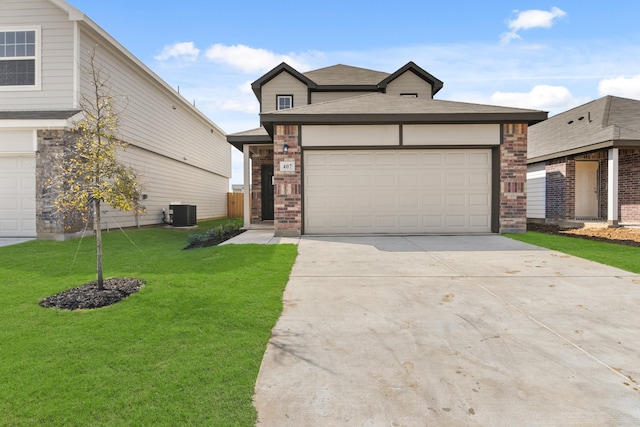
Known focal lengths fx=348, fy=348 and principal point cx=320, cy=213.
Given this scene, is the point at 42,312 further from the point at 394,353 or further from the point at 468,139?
the point at 468,139

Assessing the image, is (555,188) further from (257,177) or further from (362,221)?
(257,177)

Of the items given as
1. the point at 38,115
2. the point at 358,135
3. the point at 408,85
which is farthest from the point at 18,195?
the point at 408,85

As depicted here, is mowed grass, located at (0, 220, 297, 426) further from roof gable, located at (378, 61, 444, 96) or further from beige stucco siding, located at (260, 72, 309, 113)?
roof gable, located at (378, 61, 444, 96)

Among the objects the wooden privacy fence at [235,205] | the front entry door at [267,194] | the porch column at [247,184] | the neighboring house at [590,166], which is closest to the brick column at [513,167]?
the neighboring house at [590,166]

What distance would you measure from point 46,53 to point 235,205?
47.2ft

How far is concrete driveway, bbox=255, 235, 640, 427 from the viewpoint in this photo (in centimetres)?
225

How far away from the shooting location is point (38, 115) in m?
9.59

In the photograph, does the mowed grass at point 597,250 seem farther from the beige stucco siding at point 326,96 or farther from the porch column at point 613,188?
the beige stucco siding at point 326,96

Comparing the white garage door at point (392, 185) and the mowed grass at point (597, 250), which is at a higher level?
the white garage door at point (392, 185)

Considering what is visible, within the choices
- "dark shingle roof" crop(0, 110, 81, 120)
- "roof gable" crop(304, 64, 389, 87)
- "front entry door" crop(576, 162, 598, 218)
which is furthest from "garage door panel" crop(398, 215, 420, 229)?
"dark shingle roof" crop(0, 110, 81, 120)

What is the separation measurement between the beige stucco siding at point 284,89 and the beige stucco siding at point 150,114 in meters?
4.57

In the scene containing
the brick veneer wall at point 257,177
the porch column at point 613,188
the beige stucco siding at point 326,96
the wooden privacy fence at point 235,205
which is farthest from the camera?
the wooden privacy fence at point 235,205

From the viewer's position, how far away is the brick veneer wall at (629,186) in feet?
42.6

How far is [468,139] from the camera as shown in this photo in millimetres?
9875
